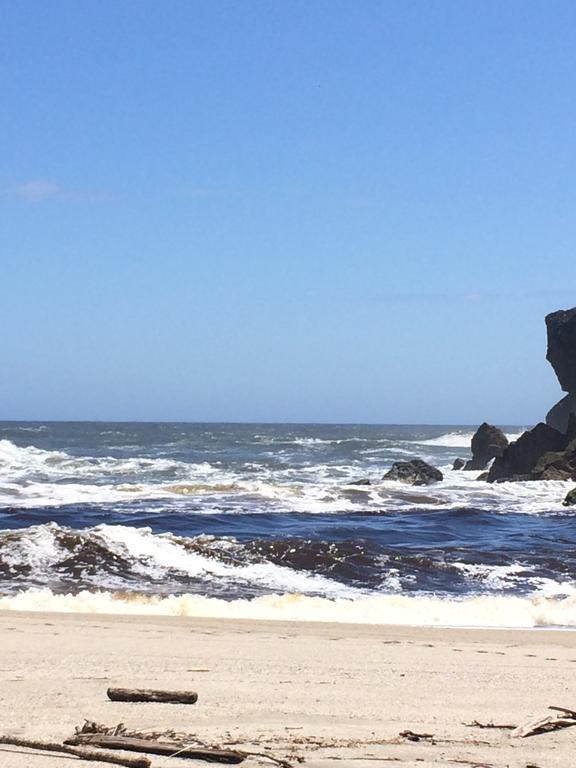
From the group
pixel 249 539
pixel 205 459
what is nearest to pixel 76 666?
pixel 249 539

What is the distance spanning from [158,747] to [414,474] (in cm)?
3228

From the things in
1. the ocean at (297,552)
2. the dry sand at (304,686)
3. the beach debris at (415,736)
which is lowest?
the ocean at (297,552)

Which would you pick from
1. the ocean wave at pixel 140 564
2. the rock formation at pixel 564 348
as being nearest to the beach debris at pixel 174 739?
the ocean wave at pixel 140 564

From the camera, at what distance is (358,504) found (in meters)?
24.0

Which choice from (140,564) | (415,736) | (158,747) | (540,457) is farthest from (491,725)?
(540,457)

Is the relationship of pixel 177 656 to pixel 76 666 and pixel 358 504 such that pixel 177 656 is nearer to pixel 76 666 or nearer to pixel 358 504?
pixel 76 666

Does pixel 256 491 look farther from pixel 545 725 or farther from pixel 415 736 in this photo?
pixel 415 736

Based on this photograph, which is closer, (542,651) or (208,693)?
(208,693)

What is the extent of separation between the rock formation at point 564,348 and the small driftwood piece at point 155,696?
161 feet

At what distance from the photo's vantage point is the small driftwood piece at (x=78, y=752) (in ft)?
11.7

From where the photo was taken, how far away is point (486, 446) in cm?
4506

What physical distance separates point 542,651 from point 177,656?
3023mm

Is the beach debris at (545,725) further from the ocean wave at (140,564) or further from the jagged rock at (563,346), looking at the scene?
the jagged rock at (563,346)

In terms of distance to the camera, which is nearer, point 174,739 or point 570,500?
point 174,739
